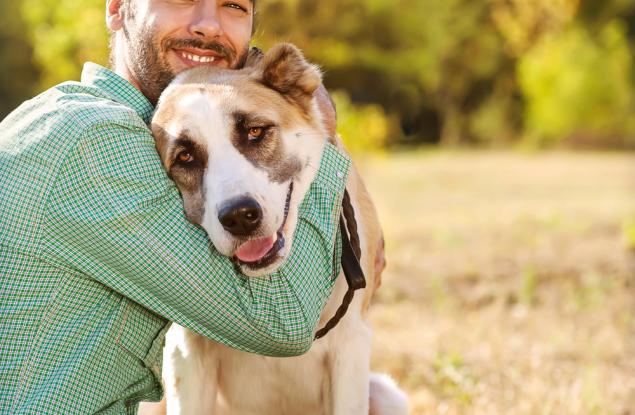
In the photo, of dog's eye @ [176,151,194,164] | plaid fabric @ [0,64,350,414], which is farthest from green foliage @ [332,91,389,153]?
plaid fabric @ [0,64,350,414]

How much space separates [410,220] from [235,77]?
7.48 meters

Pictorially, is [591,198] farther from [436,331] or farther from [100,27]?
[100,27]

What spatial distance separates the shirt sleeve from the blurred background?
166cm

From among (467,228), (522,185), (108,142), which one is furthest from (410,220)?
(108,142)

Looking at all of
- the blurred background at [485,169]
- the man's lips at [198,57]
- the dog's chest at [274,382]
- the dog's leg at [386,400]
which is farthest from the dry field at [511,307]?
the man's lips at [198,57]

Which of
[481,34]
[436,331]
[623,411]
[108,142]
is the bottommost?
[481,34]

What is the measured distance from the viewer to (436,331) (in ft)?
16.7

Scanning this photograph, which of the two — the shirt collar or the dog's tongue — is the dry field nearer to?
the dog's tongue

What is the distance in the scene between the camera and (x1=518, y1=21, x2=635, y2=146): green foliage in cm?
2248

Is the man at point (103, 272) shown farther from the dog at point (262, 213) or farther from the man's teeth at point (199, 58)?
the man's teeth at point (199, 58)

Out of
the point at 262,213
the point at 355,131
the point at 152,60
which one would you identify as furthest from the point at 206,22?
the point at 355,131

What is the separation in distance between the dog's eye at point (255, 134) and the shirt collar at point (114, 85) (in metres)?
0.33

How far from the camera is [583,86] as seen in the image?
2252cm

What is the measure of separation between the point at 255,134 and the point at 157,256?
59 centimetres
